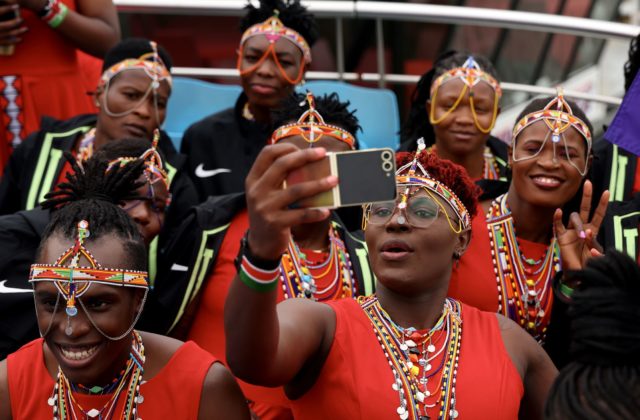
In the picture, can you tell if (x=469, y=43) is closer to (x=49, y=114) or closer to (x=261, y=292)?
(x=49, y=114)

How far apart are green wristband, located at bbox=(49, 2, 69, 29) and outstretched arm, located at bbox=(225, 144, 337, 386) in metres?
2.79

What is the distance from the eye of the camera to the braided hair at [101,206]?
3.57 metres

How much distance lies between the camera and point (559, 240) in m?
4.35

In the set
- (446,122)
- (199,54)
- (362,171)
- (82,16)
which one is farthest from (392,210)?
(199,54)

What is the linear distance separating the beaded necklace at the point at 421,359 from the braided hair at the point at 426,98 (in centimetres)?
195

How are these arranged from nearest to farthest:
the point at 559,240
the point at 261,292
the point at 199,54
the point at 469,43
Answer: the point at 261,292 → the point at 559,240 → the point at 199,54 → the point at 469,43

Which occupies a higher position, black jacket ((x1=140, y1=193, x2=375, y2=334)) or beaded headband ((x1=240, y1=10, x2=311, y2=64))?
beaded headband ((x1=240, y1=10, x2=311, y2=64))

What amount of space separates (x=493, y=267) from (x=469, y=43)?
6.49 m

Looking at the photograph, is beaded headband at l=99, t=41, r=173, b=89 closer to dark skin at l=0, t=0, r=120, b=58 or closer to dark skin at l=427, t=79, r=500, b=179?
dark skin at l=0, t=0, r=120, b=58

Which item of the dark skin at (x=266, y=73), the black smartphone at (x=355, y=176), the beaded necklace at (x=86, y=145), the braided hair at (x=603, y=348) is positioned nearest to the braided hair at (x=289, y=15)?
the dark skin at (x=266, y=73)

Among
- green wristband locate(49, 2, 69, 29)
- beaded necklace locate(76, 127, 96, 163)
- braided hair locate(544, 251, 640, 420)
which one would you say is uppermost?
braided hair locate(544, 251, 640, 420)

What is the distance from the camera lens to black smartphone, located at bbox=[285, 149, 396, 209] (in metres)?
2.41

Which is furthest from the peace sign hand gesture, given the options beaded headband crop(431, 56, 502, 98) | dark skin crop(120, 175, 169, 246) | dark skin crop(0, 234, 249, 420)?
dark skin crop(120, 175, 169, 246)

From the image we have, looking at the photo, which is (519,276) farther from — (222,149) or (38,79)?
(38,79)
